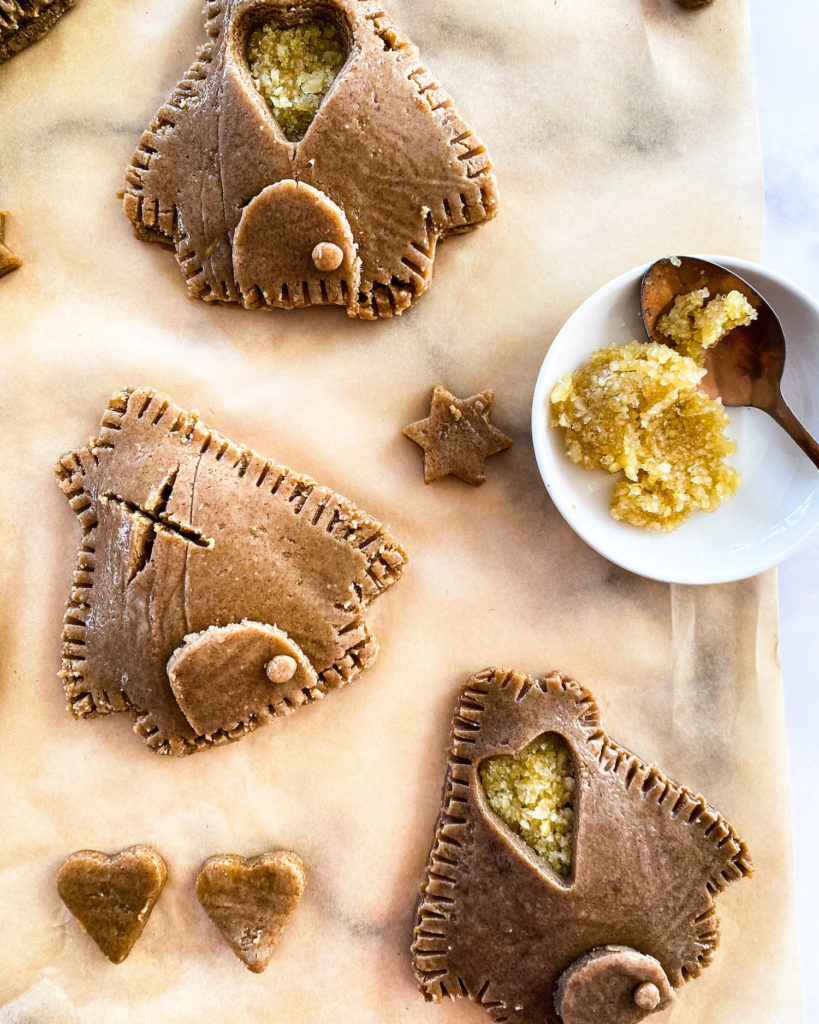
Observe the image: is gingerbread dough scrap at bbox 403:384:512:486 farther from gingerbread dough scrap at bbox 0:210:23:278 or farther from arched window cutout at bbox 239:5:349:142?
gingerbread dough scrap at bbox 0:210:23:278

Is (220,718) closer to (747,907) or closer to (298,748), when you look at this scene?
(298,748)

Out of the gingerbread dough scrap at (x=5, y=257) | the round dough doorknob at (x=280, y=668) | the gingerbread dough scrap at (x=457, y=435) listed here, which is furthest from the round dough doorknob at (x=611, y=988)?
the gingerbread dough scrap at (x=5, y=257)

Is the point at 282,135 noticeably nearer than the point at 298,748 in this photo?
Yes

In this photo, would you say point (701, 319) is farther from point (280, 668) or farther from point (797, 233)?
point (280, 668)

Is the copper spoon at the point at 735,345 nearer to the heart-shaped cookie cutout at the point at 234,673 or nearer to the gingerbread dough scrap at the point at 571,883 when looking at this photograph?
the gingerbread dough scrap at the point at 571,883

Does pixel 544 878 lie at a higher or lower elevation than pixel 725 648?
lower

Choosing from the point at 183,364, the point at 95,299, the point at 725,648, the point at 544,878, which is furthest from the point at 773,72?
the point at 544,878

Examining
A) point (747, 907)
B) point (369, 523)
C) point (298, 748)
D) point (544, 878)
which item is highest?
→ point (369, 523)
